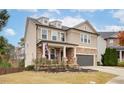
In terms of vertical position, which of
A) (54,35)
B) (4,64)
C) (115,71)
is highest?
(54,35)

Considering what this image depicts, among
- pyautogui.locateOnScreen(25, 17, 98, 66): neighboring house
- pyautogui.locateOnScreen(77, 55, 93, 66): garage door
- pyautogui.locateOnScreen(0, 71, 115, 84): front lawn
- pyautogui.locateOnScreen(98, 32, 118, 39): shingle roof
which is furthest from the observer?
pyautogui.locateOnScreen(77, 55, 93, 66): garage door

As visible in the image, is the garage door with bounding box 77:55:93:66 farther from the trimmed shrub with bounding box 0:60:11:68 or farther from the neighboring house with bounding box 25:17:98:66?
the trimmed shrub with bounding box 0:60:11:68

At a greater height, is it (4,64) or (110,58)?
(110,58)

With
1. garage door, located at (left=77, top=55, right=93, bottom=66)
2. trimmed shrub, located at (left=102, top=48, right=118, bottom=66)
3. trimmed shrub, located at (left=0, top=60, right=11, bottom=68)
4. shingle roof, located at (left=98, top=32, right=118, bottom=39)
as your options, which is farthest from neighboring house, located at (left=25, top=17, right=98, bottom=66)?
trimmed shrub, located at (left=0, top=60, right=11, bottom=68)

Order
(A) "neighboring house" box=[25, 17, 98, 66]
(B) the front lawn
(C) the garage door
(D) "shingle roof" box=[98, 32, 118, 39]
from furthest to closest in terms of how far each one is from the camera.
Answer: (C) the garage door
(D) "shingle roof" box=[98, 32, 118, 39]
(A) "neighboring house" box=[25, 17, 98, 66]
(B) the front lawn

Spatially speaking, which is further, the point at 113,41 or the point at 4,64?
the point at 113,41

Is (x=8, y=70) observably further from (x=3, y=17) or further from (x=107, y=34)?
(x=107, y=34)

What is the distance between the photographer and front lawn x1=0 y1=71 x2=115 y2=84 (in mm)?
26641

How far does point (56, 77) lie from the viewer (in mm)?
26781

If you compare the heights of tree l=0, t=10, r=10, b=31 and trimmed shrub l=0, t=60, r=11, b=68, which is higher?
tree l=0, t=10, r=10, b=31

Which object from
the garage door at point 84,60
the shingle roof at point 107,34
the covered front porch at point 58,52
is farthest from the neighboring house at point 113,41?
the covered front porch at point 58,52

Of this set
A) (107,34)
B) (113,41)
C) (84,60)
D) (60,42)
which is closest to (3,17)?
(60,42)

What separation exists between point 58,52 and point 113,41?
121cm

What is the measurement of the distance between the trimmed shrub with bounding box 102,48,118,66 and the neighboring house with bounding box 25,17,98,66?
0.24m
